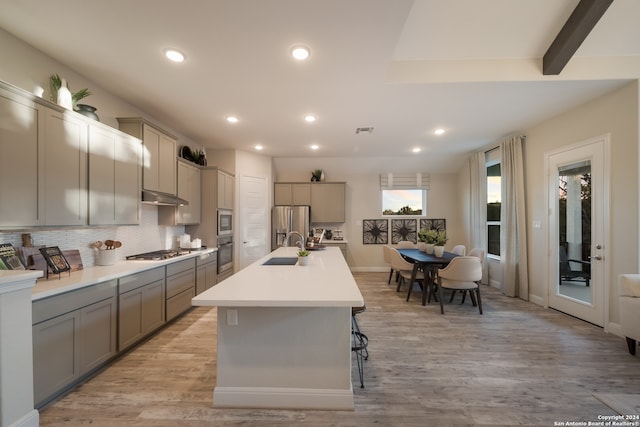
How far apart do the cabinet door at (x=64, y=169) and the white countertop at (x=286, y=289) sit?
1.44 m

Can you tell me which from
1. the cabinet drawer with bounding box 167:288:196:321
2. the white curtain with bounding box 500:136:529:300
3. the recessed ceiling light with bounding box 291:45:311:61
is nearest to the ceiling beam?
the white curtain with bounding box 500:136:529:300

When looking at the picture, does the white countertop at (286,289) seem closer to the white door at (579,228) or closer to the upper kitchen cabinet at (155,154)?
the upper kitchen cabinet at (155,154)

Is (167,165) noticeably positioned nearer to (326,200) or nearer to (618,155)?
(326,200)

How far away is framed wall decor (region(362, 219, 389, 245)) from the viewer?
6.44 metres

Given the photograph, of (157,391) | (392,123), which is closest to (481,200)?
(392,123)

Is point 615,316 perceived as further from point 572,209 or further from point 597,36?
point 597,36

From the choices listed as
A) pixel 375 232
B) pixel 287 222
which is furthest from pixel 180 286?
pixel 375 232

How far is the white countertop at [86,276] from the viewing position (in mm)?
1736

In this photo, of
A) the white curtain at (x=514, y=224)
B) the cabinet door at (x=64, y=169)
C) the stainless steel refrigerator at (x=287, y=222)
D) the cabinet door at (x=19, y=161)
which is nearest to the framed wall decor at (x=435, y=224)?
the white curtain at (x=514, y=224)

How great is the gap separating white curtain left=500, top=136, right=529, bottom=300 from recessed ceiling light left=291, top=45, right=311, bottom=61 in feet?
13.1

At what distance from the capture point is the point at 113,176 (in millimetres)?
2502

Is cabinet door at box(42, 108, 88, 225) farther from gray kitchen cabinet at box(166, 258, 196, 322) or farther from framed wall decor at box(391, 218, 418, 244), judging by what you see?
framed wall decor at box(391, 218, 418, 244)

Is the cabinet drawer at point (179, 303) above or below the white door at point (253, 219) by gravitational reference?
below

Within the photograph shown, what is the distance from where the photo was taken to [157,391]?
1957mm
